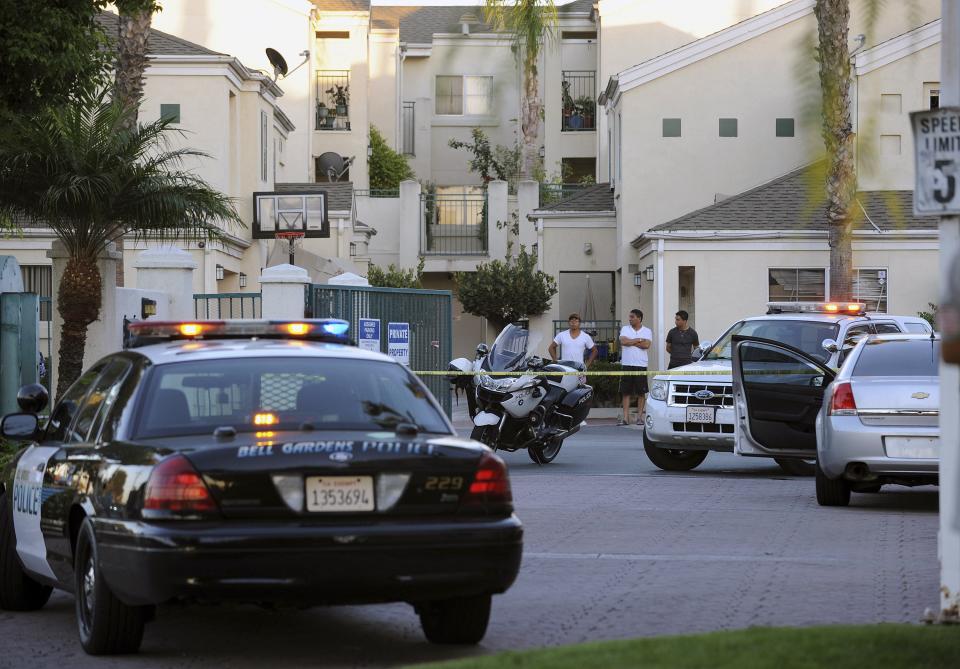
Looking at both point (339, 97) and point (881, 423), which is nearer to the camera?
point (881, 423)

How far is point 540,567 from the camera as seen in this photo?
1009cm

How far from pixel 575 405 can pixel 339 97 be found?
33269mm

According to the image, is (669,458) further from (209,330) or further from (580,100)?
(580,100)

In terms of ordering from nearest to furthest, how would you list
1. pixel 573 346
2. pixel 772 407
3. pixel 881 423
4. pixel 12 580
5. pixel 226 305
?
pixel 12 580, pixel 881 423, pixel 772 407, pixel 226 305, pixel 573 346

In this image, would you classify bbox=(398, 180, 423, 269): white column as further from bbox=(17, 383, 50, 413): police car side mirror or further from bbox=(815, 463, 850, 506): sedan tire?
bbox=(17, 383, 50, 413): police car side mirror

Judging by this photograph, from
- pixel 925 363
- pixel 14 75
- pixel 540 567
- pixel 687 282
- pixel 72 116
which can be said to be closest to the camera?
pixel 540 567

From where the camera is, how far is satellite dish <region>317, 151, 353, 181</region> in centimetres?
4909

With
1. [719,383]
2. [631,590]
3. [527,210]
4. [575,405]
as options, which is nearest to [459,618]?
[631,590]

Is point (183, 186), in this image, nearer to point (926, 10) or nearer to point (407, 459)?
point (407, 459)

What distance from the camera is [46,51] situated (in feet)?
48.0

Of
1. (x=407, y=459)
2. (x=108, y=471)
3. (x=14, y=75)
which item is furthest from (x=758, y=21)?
(x=14, y=75)

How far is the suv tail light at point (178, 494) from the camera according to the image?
254 inches

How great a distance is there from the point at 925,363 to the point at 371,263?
34.5 m

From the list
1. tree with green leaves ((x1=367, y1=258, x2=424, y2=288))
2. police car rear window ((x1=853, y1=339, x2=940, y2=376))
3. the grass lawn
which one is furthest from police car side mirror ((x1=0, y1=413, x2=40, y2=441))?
tree with green leaves ((x1=367, y1=258, x2=424, y2=288))
